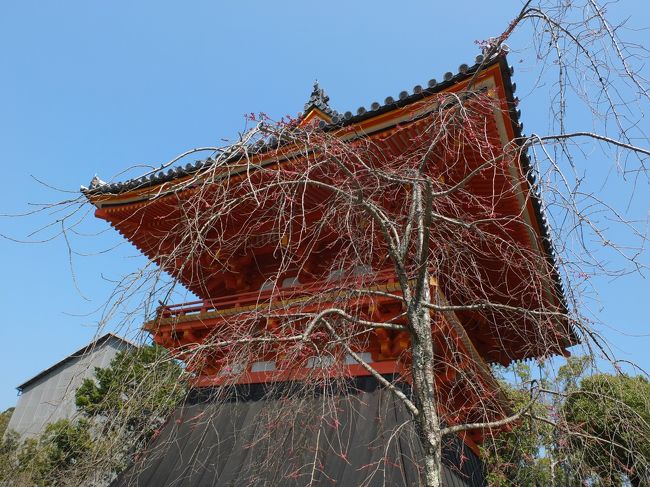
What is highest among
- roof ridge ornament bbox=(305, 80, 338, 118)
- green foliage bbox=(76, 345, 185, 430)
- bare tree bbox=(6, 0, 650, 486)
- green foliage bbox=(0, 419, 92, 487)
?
roof ridge ornament bbox=(305, 80, 338, 118)

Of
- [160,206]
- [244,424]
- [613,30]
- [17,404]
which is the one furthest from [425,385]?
[17,404]

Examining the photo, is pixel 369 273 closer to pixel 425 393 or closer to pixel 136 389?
pixel 425 393

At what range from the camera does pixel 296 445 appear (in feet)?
12.3

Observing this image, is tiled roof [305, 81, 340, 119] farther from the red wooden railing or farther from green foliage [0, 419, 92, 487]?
green foliage [0, 419, 92, 487]

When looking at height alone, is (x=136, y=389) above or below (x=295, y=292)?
below

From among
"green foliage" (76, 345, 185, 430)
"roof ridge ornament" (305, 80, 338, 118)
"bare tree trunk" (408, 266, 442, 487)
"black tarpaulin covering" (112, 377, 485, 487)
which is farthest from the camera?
"roof ridge ornament" (305, 80, 338, 118)

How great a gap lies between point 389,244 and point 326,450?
211cm

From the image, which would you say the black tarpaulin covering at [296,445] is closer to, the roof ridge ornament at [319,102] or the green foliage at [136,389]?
the green foliage at [136,389]

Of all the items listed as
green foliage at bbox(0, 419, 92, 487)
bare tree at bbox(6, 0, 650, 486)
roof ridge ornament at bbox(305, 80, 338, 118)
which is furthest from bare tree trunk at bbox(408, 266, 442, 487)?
roof ridge ornament at bbox(305, 80, 338, 118)

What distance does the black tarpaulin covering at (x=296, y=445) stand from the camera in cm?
357

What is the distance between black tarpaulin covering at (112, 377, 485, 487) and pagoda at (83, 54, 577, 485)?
0.41ft

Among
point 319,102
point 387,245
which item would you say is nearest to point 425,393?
point 387,245

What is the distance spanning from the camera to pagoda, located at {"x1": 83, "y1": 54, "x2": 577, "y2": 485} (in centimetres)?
288

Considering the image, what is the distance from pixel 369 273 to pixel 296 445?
5.24ft
